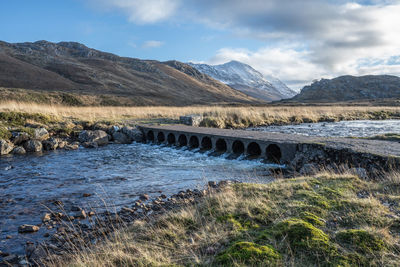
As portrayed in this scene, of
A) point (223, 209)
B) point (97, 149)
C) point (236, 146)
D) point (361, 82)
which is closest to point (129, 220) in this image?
point (223, 209)

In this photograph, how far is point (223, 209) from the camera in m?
5.70

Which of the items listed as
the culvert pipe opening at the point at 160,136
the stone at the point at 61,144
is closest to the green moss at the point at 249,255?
the stone at the point at 61,144

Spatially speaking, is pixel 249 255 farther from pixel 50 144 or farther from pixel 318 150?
pixel 50 144

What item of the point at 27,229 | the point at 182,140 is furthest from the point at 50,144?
the point at 27,229

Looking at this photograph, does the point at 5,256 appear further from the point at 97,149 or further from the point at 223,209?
the point at 97,149

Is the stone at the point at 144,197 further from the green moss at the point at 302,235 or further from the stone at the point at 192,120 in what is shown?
the stone at the point at 192,120

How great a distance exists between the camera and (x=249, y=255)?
373 centimetres

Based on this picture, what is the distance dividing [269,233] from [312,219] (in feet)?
3.03

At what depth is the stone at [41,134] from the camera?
59.1 ft

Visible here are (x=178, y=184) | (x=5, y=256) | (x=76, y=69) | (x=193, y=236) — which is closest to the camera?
(x=193, y=236)

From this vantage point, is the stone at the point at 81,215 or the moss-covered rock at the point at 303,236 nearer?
the moss-covered rock at the point at 303,236

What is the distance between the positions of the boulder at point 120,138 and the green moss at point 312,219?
58.6 ft

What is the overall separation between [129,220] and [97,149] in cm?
1258

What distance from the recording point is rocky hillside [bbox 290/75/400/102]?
390 ft
